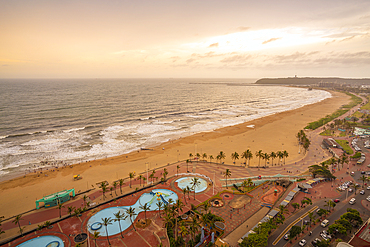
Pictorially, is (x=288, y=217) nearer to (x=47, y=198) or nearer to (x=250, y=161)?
(x=250, y=161)

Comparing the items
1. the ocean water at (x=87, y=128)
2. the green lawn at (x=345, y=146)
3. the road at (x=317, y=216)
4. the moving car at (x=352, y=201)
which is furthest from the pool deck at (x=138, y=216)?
the green lawn at (x=345, y=146)

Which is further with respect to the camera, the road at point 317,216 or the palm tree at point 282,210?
the palm tree at point 282,210

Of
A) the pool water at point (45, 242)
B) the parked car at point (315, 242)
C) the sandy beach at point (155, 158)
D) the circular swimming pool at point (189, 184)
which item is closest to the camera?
the parked car at point (315, 242)

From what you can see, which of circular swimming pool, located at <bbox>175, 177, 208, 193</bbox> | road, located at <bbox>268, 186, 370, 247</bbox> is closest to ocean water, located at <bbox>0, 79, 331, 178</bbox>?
circular swimming pool, located at <bbox>175, 177, 208, 193</bbox>

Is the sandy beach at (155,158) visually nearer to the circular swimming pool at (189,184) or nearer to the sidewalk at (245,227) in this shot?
the circular swimming pool at (189,184)

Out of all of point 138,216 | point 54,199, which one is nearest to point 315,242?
point 138,216

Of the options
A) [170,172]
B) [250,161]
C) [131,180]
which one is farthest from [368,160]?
[131,180]
